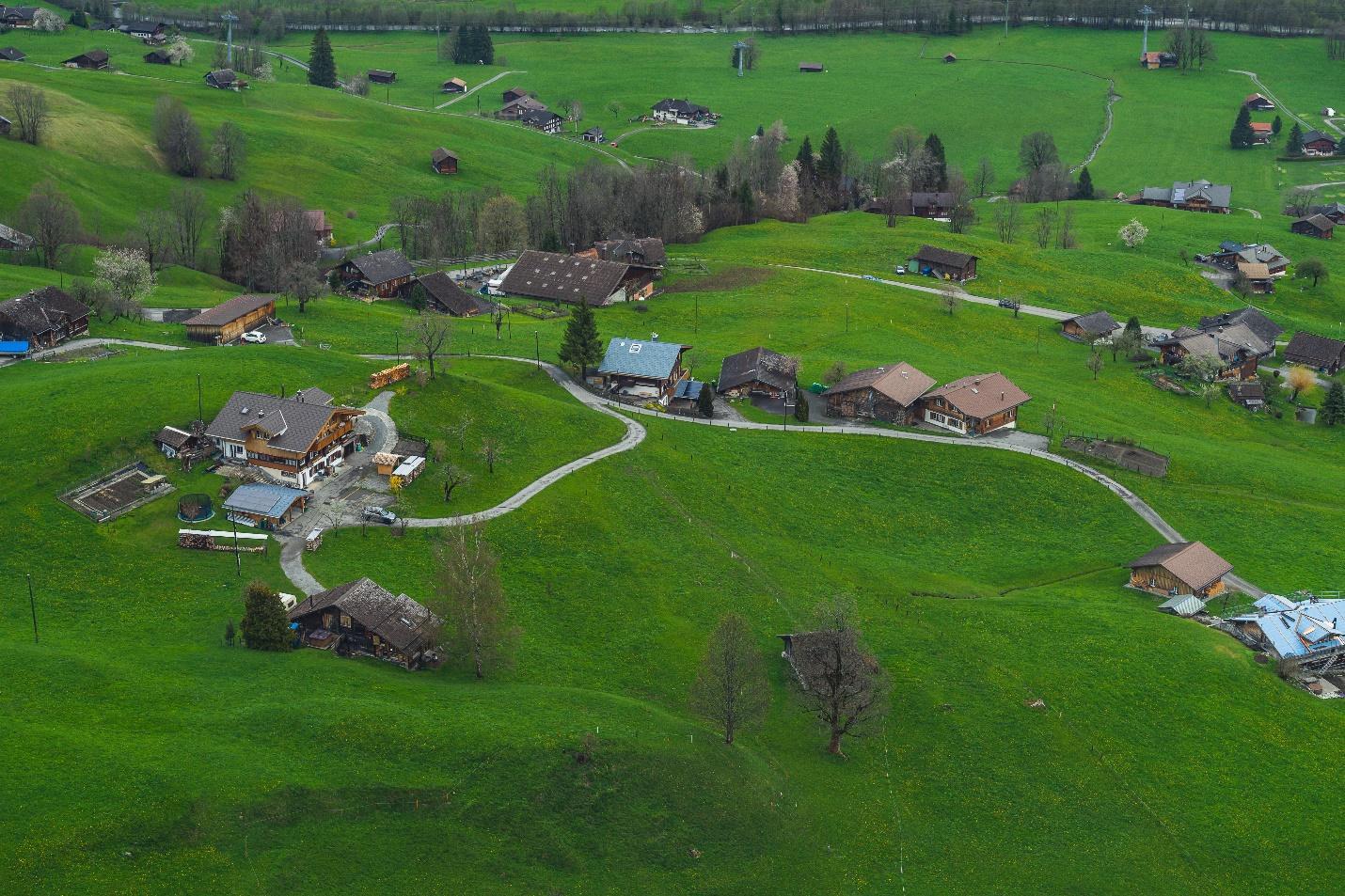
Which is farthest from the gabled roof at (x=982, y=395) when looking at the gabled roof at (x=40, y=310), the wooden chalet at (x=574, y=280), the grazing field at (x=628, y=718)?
the gabled roof at (x=40, y=310)

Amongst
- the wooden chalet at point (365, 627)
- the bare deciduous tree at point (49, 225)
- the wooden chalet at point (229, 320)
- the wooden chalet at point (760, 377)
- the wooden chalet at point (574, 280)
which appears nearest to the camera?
the wooden chalet at point (365, 627)

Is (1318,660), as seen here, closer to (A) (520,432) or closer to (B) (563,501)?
(B) (563,501)

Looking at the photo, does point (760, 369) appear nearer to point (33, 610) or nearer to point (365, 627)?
point (365, 627)

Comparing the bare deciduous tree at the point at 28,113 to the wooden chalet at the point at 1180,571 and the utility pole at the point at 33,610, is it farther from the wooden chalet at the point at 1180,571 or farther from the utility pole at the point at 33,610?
the wooden chalet at the point at 1180,571

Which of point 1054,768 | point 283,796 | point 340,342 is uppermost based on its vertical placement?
point 340,342

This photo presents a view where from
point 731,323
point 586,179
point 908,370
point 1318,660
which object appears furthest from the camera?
point 586,179

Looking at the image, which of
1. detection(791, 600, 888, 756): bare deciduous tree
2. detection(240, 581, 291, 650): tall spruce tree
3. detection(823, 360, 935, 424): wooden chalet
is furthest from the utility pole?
detection(823, 360, 935, 424): wooden chalet

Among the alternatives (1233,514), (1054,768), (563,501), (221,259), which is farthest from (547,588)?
(221,259)
